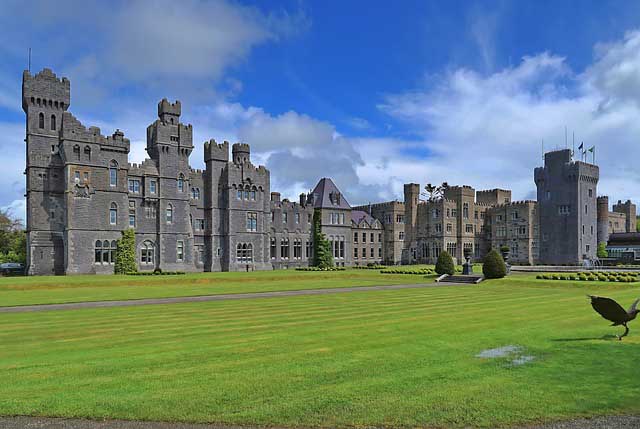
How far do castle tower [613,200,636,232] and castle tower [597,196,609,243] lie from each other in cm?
2281

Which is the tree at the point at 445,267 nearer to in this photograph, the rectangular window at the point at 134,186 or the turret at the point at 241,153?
the turret at the point at 241,153

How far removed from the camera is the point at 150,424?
25.8ft

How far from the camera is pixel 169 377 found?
10352mm

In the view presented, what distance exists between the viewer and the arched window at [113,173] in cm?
5438

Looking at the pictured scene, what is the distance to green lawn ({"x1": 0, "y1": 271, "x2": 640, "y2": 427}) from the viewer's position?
8.39m

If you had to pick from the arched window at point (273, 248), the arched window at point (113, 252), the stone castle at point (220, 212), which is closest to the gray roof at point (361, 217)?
the stone castle at point (220, 212)

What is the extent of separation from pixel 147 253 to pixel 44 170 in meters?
13.2

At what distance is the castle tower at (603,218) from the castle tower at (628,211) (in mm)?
22811

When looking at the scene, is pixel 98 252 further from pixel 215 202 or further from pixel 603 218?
pixel 603 218

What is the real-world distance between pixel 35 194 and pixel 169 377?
48497 mm

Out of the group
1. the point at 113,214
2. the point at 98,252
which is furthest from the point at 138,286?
the point at 113,214

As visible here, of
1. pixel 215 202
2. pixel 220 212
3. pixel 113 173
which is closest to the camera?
pixel 113 173

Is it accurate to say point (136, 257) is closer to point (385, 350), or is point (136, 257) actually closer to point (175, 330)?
point (175, 330)

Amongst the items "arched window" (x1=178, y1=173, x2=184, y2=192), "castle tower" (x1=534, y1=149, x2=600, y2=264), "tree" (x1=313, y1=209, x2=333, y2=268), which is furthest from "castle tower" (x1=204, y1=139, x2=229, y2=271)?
"castle tower" (x1=534, y1=149, x2=600, y2=264)
